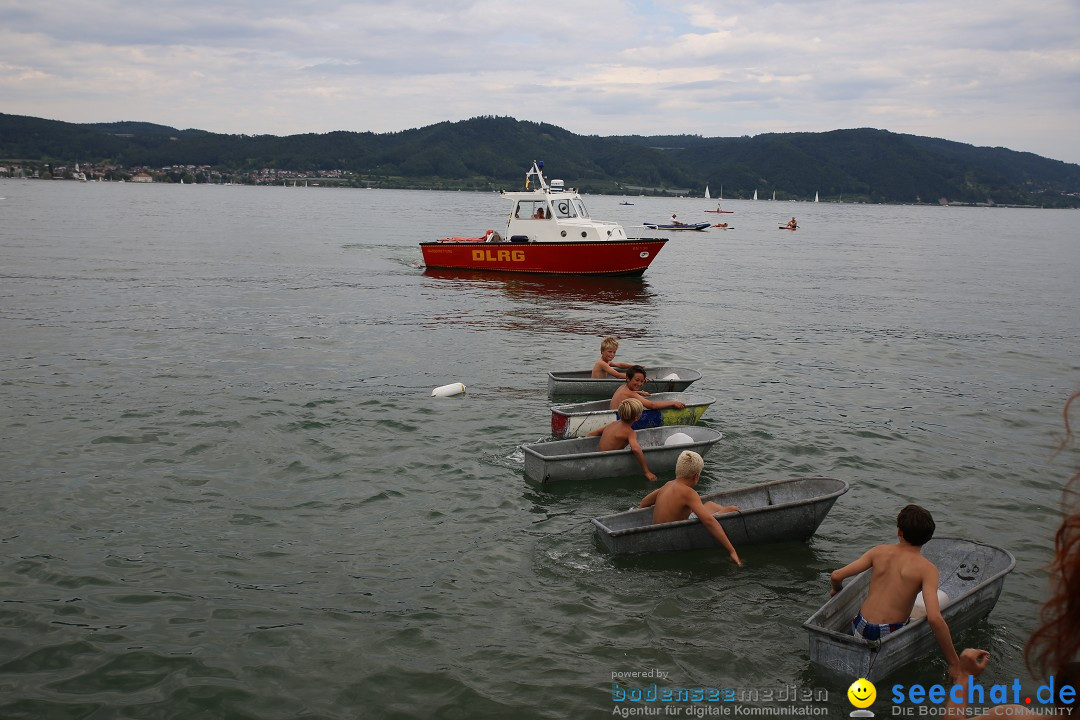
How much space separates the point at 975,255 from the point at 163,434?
223ft

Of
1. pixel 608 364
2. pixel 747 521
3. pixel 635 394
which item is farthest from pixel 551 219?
pixel 747 521

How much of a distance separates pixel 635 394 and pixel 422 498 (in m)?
4.09

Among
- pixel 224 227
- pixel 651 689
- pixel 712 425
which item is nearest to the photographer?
pixel 651 689

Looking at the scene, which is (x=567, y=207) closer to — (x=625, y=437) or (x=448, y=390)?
(x=448, y=390)

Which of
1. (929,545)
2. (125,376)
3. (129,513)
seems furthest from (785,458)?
(125,376)

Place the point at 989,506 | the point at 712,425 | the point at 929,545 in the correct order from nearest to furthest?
1. the point at 929,545
2. the point at 989,506
3. the point at 712,425

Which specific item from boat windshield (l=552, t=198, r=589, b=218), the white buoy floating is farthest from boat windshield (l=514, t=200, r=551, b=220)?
the white buoy floating

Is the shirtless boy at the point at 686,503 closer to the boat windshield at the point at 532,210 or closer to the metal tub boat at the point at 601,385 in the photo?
the metal tub boat at the point at 601,385

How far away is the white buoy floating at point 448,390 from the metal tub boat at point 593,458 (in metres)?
4.83

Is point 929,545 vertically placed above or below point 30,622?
above

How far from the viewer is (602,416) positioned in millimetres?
13789

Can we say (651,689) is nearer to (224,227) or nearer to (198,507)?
(198,507)

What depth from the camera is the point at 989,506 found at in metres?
12.2

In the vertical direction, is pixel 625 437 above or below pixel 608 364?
below
